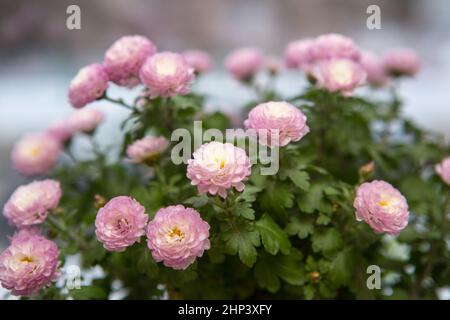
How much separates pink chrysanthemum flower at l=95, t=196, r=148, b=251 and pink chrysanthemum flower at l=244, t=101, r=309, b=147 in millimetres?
169

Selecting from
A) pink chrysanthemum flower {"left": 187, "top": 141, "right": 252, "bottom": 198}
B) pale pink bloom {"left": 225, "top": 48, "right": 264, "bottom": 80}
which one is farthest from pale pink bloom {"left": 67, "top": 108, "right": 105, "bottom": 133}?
pink chrysanthemum flower {"left": 187, "top": 141, "right": 252, "bottom": 198}

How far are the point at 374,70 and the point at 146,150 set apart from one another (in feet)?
1.59

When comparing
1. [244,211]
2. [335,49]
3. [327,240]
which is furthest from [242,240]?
[335,49]

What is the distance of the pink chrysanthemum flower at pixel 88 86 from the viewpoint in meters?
0.64

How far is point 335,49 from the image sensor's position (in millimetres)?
729

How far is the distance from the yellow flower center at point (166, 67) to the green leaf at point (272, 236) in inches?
8.8

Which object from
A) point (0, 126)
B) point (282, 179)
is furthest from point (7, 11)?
point (282, 179)

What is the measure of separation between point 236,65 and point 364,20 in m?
0.55

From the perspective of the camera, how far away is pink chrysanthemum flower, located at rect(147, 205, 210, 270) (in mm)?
506

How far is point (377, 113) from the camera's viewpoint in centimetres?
85

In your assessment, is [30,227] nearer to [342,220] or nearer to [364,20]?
[342,220]

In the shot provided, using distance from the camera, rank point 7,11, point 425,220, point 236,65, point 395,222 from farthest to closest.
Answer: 1. point 7,11
2. point 236,65
3. point 425,220
4. point 395,222

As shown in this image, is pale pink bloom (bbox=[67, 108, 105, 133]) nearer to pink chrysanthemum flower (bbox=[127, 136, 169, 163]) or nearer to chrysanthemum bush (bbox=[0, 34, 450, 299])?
chrysanthemum bush (bbox=[0, 34, 450, 299])
